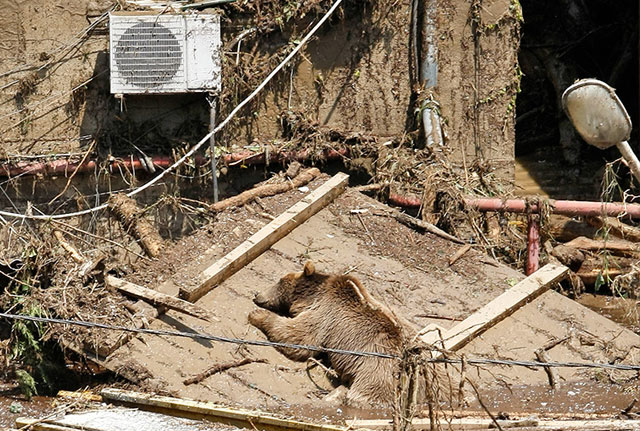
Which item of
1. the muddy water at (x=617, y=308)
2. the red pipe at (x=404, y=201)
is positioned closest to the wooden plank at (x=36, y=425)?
the red pipe at (x=404, y=201)

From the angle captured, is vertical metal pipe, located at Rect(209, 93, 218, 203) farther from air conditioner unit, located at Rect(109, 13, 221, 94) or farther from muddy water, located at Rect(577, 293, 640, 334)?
muddy water, located at Rect(577, 293, 640, 334)

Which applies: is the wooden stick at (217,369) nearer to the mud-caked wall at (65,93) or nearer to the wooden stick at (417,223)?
the wooden stick at (417,223)

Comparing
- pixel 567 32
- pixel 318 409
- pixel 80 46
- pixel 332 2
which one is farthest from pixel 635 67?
pixel 318 409

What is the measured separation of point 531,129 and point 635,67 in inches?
67.0

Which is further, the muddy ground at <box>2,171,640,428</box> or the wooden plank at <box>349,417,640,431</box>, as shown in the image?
the muddy ground at <box>2,171,640,428</box>

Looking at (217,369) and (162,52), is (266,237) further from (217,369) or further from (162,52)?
(162,52)

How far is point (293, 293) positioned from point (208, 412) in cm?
158

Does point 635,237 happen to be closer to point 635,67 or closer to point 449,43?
point 449,43

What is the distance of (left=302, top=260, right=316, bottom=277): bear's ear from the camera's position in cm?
842

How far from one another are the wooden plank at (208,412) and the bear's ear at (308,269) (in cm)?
156

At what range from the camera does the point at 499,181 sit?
1137cm

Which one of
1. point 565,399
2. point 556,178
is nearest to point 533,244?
point 565,399

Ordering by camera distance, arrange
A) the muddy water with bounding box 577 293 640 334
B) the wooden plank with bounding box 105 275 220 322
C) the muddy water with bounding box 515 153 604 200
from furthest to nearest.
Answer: the muddy water with bounding box 515 153 604 200 < the muddy water with bounding box 577 293 640 334 < the wooden plank with bounding box 105 275 220 322

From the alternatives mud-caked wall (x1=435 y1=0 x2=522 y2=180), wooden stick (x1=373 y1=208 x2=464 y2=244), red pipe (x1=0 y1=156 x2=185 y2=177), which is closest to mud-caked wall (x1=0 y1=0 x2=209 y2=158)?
red pipe (x1=0 y1=156 x2=185 y2=177)
